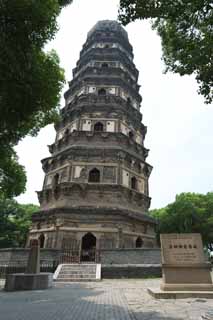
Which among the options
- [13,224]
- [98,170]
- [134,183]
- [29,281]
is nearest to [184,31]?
[29,281]

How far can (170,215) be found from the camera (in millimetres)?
29406

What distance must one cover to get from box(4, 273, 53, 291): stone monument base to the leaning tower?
5365mm

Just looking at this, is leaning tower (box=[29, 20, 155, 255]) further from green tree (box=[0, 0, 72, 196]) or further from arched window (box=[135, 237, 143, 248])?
green tree (box=[0, 0, 72, 196])

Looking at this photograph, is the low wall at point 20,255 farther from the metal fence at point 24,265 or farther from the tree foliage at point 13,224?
the tree foliage at point 13,224

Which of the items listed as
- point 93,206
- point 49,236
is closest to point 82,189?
point 93,206

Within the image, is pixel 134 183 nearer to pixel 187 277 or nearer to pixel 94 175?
pixel 94 175

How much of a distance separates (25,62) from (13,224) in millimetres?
28342

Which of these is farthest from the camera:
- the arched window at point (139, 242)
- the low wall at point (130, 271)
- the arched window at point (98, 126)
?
the arched window at point (98, 126)

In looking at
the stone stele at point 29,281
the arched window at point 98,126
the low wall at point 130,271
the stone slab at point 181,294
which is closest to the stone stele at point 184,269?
the stone slab at point 181,294

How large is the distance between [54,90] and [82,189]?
412 inches

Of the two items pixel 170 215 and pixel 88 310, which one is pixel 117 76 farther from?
pixel 88 310

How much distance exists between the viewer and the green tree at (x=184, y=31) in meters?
4.90

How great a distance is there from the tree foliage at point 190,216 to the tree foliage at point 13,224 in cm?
1699

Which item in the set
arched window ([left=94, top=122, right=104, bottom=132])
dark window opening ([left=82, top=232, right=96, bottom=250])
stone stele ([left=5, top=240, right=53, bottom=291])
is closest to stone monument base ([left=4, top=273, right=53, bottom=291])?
stone stele ([left=5, top=240, right=53, bottom=291])
